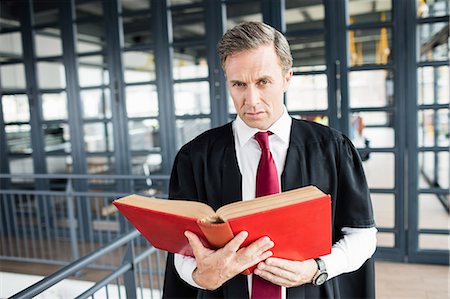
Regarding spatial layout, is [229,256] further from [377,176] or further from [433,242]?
[377,176]

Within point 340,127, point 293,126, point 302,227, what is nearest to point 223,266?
point 302,227

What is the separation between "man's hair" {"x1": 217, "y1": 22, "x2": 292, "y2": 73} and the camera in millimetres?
946

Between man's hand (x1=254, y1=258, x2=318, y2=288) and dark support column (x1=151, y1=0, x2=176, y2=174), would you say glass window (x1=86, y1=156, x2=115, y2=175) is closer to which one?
dark support column (x1=151, y1=0, x2=176, y2=174)

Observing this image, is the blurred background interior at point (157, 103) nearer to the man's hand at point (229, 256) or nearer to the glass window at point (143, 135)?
the glass window at point (143, 135)

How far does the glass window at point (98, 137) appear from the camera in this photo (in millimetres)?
4590

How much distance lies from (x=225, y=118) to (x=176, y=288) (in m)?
2.98

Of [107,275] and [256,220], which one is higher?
[256,220]

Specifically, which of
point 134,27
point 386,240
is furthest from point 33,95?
point 386,240

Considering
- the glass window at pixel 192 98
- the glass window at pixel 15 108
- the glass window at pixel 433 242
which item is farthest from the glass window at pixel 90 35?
the glass window at pixel 433 242

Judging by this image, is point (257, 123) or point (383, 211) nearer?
point (257, 123)

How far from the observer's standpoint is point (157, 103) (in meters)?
4.30

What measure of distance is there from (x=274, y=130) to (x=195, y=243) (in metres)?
0.35

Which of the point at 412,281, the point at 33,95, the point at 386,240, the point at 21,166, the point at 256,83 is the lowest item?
the point at 412,281

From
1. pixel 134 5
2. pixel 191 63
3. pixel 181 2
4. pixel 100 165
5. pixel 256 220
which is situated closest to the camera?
pixel 256 220
